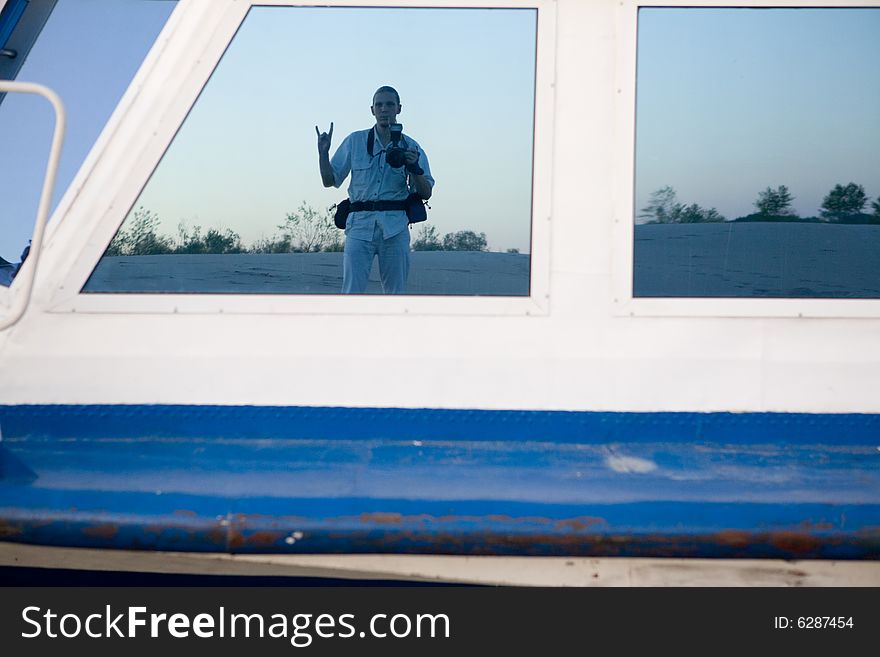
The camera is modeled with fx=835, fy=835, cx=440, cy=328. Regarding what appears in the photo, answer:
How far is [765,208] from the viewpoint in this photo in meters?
1.93

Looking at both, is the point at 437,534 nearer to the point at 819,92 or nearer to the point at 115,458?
the point at 115,458

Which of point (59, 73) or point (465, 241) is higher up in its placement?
point (59, 73)

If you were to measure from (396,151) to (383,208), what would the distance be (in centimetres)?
15

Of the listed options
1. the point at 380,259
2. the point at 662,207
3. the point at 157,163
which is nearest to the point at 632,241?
the point at 662,207

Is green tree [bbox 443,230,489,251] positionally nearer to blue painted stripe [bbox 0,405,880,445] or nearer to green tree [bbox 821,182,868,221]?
blue painted stripe [bbox 0,405,880,445]

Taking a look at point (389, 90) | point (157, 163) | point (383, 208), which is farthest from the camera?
point (383, 208)

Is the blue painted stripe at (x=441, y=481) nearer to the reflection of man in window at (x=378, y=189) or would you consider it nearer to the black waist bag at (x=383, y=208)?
the reflection of man in window at (x=378, y=189)

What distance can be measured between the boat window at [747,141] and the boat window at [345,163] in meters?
0.30

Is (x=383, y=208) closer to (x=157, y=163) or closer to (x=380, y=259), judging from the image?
(x=380, y=259)

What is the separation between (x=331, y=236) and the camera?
81.2 inches

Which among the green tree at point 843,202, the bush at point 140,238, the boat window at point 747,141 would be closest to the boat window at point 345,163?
the bush at point 140,238

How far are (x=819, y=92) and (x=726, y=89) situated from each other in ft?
0.74

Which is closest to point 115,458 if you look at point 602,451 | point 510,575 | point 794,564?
point 510,575

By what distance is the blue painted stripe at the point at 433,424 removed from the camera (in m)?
1.89
